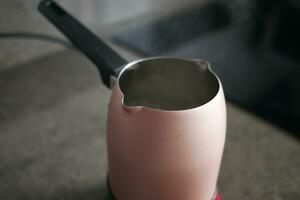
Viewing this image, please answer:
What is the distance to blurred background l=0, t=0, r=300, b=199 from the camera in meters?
0.49

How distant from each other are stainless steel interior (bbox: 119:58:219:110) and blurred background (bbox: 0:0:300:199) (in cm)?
13

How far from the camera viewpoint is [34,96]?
0.63 metres

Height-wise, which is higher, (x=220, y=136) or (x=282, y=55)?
(x=220, y=136)

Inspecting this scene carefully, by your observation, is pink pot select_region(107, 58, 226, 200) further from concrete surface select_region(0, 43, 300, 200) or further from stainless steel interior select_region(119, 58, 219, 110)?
concrete surface select_region(0, 43, 300, 200)

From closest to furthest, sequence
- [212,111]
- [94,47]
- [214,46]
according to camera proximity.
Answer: [212,111], [94,47], [214,46]

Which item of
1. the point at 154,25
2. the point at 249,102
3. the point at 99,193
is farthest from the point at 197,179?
the point at 154,25

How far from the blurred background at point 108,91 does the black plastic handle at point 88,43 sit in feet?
0.52

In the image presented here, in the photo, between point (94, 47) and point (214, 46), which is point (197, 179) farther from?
point (214, 46)

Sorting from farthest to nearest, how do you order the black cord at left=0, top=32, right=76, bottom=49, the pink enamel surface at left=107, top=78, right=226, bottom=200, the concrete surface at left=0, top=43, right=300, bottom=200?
the black cord at left=0, top=32, right=76, bottom=49
the concrete surface at left=0, top=43, right=300, bottom=200
the pink enamel surface at left=107, top=78, right=226, bottom=200

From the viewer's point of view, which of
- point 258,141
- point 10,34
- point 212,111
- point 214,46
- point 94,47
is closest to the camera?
point 212,111

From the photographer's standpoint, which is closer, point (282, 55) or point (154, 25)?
point (282, 55)

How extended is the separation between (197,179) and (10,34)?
479 millimetres

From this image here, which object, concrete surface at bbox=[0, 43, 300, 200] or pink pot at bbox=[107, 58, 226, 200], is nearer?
pink pot at bbox=[107, 58, 226, 200]

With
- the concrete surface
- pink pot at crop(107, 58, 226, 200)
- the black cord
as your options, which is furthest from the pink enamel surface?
the black cord
